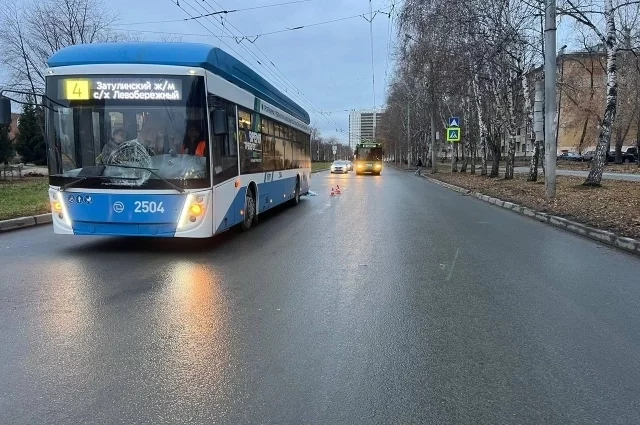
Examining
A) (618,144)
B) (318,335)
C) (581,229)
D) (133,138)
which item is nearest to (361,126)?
(618,144)

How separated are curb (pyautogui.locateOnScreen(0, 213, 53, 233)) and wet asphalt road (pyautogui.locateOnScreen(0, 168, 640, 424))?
3041 millimetres

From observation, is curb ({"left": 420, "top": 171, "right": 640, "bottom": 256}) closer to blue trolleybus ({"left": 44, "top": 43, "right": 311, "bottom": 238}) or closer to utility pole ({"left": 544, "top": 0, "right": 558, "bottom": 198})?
utility pole ({"left": 544, "top": 0, "right": 558, "bottom": 198})

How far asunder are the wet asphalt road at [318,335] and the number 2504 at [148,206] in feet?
2.57

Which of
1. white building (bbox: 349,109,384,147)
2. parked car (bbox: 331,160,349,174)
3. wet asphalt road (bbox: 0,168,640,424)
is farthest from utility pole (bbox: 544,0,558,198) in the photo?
white building (bbox: 349,109,384,147)

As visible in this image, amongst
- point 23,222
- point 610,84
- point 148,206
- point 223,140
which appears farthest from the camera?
point 610,84

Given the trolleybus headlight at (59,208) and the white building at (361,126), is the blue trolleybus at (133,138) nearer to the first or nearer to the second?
the trolleybus headlight at (59,208)

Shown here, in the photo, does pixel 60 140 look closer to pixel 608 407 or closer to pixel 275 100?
pixel 275 100

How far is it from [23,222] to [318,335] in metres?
10.1

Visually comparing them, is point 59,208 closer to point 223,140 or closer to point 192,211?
point 192,211

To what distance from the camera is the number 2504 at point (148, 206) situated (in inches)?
→ 318

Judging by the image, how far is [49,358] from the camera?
4.16 meters

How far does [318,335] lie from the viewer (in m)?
4.73

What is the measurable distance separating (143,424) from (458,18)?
21660 mm

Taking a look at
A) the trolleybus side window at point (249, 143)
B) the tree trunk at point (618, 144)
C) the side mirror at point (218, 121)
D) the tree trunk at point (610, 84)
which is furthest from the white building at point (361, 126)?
the side mirror at point (218, 121)
